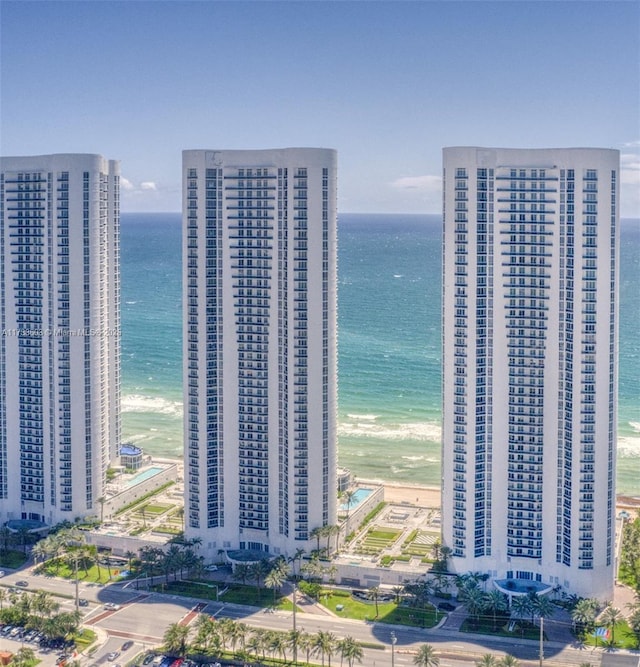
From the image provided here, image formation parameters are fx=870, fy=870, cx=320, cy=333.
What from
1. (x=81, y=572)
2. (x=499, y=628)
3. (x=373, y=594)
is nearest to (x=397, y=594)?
(x=373, y=594)

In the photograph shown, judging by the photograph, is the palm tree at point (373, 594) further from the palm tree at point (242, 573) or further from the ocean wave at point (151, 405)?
the ocean wave at point (151, 405)

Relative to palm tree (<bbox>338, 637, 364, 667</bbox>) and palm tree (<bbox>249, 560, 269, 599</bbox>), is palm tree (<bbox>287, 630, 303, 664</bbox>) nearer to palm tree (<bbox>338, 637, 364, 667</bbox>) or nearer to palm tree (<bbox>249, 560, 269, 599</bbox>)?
palm tree (<bbox>338, 637, 364, 667</bbox>)

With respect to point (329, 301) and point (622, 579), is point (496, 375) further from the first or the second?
point (622, 579)

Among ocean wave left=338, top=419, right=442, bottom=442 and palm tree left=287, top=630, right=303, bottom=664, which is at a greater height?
ocean wave left=338, top=419, right=442, bottom=442

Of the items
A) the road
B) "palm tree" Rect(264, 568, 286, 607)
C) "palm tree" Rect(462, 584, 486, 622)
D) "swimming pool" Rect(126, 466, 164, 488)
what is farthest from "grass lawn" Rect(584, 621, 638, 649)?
"swimming pool" Rect(126, 466, 164, 488)

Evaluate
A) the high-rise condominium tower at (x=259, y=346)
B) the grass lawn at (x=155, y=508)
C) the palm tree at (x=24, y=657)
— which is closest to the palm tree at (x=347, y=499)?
the high-rise condominium tower at (x=259, y=346)

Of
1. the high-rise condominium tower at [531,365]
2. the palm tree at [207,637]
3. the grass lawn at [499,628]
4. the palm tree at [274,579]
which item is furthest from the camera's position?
the palm tree at [274,579]
